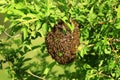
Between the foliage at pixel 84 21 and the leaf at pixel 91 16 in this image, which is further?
the leaf at pixel 91 16

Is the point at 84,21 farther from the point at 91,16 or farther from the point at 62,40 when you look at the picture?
the point at 62,40

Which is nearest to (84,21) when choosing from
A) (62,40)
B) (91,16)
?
(91,16)

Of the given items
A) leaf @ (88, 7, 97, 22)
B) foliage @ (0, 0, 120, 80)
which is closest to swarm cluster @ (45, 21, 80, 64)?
foliage @ (0, 0, 120, 80)

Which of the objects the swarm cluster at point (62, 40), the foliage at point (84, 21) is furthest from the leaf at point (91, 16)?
the swarm cluster at point (62, 40)

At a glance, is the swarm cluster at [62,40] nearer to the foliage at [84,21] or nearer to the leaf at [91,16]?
the foliage at [84,21]

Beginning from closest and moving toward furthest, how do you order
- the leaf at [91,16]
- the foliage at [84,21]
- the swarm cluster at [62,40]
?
the foliage at [84,21] < the swarm cluster at [62,40] < the leaf at [91,16]

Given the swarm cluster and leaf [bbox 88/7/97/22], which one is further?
leaf [bbox 88/7/97/22]

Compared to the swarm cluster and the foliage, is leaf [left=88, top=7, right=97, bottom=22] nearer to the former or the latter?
the foliage

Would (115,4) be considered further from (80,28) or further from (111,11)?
(80,28)

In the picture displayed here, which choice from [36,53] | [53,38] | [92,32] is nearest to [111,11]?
[92,32]

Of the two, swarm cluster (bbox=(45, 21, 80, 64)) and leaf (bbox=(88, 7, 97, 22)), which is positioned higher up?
leaf (bbox=(88, 7, 97, 22))

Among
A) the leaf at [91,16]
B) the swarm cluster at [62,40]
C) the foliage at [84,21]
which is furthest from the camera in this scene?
the leaf at [91,16]
